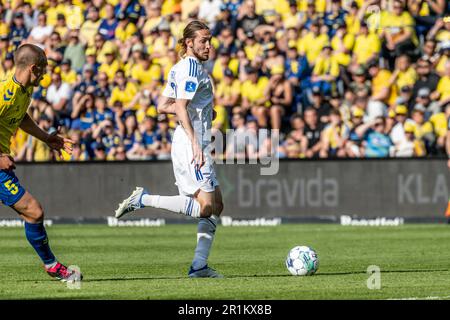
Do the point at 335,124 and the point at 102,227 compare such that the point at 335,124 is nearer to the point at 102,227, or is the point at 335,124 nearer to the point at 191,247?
the point at 102,227

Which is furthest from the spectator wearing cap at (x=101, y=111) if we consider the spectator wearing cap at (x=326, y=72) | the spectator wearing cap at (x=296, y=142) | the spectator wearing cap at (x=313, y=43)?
the spectator wearing cap at (x=326, y=72)

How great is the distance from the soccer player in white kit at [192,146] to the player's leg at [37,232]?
79cm

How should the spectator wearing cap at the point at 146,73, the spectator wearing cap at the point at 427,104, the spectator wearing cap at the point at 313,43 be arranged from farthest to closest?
the spectator wearing cap at the point at 146,73 < the spectator wearing cap at the point at 313,43 < the spectator wearing cap at the point at 427,104

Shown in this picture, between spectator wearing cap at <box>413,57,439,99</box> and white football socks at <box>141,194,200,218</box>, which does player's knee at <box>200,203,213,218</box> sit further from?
spectator wearing cap at <box>413,57,439,99</box>

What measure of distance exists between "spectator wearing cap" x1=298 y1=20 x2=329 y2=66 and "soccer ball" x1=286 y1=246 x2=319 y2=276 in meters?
12.9

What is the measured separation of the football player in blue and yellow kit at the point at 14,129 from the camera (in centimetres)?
1138

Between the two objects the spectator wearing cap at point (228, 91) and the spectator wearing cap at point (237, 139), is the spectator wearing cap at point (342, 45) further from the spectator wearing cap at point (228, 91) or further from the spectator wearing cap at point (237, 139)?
the spectator wearing cap at point (237, 139)

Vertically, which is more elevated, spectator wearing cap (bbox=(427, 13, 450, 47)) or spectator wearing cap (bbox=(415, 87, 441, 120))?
spectator wearing cap (bbox=(427, 13, 450, 47))

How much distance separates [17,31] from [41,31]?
107 centimetres

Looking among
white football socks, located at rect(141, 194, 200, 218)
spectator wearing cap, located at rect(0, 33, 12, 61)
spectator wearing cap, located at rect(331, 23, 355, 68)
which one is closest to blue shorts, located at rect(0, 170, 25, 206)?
white football socks, located at rect(141, 194, 200, 218)

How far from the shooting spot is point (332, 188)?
23078 millimetres

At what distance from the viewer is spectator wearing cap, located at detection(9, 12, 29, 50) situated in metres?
29.3
